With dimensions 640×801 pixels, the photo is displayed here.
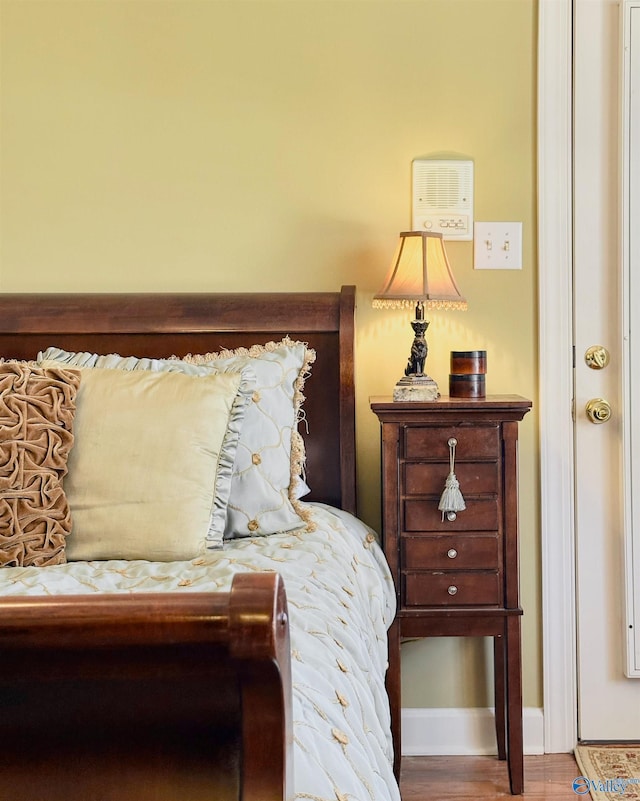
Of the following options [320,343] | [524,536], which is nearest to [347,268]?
[320,343]

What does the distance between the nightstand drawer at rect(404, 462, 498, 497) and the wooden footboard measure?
4.24 ft

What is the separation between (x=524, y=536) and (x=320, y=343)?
2.58 feet

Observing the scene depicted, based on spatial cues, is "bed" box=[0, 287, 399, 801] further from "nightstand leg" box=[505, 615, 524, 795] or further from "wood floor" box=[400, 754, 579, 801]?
"wood floor" box=[400, 754, 579, 801]

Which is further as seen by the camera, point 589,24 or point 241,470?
point 589,24

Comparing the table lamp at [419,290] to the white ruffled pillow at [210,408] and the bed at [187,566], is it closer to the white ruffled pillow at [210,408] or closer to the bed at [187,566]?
the bed at [187,566]

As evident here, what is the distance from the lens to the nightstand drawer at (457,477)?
1915 millimetres

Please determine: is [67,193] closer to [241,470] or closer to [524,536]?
[241,470]

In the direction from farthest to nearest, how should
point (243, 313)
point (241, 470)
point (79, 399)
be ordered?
point (243, 313) → point (241, 470) → point (79, 399)

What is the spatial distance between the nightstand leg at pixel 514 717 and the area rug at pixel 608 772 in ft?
0.51

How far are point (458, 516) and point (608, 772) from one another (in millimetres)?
811

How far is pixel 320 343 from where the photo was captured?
2148 millimetres

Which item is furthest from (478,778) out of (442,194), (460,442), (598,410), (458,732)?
(442,194)

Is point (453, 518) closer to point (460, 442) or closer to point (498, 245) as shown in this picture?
point (460, 442)

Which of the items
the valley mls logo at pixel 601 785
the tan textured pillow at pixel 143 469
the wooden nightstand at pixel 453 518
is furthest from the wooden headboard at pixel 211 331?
the valley mls logo at pixel 601 785
